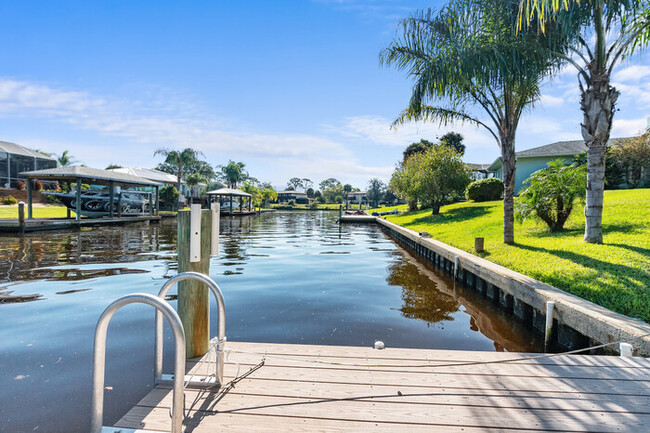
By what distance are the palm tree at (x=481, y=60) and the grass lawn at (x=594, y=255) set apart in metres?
1.47

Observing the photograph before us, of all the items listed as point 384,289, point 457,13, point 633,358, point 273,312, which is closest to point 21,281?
point 273,312

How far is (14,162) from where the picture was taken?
3731 cm

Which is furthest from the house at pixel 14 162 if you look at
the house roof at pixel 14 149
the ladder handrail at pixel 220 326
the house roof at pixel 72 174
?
the ladder handrail at pixel 220 326

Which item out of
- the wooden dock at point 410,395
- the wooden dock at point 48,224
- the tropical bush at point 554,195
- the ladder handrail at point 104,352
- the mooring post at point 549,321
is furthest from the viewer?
the wooden dock at point 48,224

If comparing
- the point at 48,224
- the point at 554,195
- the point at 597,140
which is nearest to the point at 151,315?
the point at 597,140

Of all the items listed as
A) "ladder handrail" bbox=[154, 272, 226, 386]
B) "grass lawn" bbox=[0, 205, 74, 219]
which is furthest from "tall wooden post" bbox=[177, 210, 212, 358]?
"grass lawn" bbox=[0, 205, 74, 219]

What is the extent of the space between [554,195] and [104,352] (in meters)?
11.7

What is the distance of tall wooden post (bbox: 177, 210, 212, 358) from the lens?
323cm

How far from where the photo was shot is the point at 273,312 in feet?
21.2

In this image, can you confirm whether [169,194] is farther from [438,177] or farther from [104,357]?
[104,357]

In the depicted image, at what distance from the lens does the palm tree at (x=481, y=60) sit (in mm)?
9273

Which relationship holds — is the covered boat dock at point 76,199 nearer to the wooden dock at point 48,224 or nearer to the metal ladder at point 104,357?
the wooden dock at point 48,224

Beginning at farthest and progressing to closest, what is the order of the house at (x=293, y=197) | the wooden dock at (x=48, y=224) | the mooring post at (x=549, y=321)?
the house at (x=293, y=197), the wooden dock at (x=48, y=224), the mooring post at (x=549, y=321)

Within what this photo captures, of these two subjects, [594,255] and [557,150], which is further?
[557,150]
